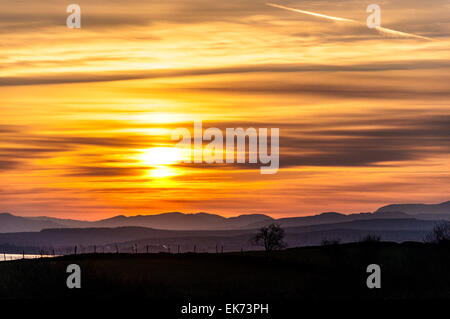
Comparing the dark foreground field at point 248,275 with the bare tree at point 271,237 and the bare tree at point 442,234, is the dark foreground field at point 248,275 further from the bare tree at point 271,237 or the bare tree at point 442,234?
the bare tree at point 442,234

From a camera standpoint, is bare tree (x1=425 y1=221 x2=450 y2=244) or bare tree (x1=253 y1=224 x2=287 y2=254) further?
bare tree (x1=425 y1=221 x2=450 y2=244)

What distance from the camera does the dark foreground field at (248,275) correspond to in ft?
324

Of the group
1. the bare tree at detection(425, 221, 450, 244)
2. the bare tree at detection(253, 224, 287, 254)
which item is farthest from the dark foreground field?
the bare tree at detection(425, 221, 450, 244)

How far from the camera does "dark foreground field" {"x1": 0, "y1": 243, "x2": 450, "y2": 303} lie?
98.8 metres

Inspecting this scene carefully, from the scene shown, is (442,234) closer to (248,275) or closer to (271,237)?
(271,237)

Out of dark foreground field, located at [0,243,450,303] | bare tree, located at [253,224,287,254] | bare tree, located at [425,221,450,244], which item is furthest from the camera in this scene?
bare tree, located at [425,221,450,244]

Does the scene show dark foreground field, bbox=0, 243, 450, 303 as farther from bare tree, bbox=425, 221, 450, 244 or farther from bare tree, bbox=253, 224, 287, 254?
bare tree, bbox=425, 221, 450, 244

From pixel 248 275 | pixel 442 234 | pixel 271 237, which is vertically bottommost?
pixel 248 275

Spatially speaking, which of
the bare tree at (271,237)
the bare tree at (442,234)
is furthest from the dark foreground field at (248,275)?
the bare tree at (442,234)

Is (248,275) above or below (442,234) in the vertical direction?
below

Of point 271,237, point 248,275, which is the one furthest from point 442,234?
point 248,275

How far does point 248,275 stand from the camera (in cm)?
12331

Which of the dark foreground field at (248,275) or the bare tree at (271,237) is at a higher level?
the bare tree at (271,237)
